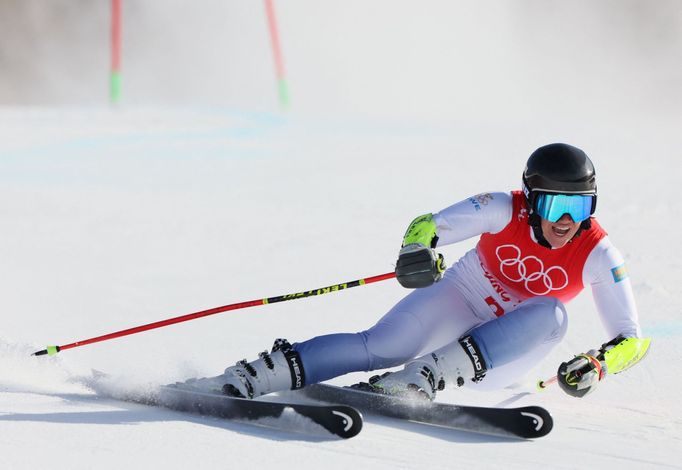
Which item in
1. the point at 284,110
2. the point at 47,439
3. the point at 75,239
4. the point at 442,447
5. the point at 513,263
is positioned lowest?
the point at 442,447

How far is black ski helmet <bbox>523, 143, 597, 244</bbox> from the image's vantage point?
133 inches

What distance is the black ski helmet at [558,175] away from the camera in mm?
3377

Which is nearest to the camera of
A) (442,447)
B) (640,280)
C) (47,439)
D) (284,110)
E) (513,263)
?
(47,439)

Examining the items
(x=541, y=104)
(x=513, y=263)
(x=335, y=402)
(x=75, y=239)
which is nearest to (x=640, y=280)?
(x=513, y=263)

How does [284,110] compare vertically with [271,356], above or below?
above

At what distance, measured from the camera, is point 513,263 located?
3.59m

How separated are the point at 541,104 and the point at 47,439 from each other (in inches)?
596

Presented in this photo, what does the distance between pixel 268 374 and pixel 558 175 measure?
1.14 meters

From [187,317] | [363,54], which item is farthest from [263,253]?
[363,54]

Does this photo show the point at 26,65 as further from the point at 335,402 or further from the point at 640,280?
the point at 335,402

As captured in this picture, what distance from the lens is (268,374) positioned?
10.7 feet

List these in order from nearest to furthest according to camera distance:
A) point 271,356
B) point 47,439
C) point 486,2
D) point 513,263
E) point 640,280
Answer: point 47,439 → point 271,356 → point 513,263 → point 640,280 → point 486,2

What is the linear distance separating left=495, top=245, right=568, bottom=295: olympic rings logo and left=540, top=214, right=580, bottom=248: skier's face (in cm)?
9

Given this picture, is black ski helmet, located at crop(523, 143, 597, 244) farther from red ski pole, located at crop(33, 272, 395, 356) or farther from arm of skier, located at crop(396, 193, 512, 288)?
red ski pole, located at crop(33, 272, 395, 356)
